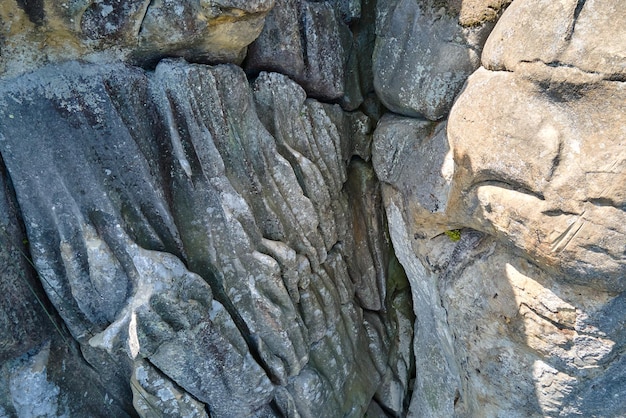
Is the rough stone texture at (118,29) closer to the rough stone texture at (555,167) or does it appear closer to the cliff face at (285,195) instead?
the cliff face at (285,195)

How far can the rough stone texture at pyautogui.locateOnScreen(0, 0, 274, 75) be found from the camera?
210 cm

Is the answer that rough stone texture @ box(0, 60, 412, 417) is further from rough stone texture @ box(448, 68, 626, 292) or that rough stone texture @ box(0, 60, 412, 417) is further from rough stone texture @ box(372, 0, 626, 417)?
rough stone texture @ box(448, 68, 626, 292)

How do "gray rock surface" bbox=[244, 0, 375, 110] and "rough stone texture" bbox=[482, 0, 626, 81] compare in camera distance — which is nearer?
"rough stone texture" bbox=[482, 0, 626, 81]

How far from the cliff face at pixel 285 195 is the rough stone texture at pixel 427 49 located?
A: 1cm

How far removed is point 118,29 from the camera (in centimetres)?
223

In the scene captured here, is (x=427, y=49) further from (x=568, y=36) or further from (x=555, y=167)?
(x=555, y=167)

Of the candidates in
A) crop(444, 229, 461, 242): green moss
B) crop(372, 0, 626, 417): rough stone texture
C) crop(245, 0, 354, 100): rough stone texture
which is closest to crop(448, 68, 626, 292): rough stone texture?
crop(372, 0, 626, 417): rough stone texture

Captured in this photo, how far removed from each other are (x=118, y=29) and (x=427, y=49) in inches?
64.9

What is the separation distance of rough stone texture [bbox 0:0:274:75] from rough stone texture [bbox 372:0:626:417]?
1243 mm

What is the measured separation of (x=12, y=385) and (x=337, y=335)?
6.32 ft

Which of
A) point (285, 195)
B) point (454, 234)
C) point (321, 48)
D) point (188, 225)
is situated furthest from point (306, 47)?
point (454, 234)

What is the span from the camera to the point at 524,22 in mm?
2203

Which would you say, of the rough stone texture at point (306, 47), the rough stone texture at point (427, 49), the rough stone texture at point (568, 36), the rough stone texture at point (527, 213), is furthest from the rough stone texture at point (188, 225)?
the rough stone texture at point (568, 36)

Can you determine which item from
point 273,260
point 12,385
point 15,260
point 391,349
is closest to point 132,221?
point 15,260
